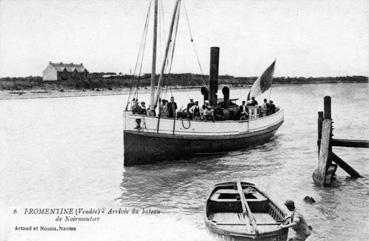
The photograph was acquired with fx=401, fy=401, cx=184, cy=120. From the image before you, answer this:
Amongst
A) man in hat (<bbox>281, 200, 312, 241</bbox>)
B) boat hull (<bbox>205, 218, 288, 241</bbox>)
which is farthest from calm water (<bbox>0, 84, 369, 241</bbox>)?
boat hull (<bbox>205, 218, 288, 241</bbox>)

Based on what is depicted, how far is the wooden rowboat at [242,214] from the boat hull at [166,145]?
6.07m

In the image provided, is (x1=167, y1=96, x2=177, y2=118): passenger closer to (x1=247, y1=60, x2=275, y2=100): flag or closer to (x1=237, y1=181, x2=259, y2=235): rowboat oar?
(x1=237, y1=181, x2=259, y2=235): rowboat oar

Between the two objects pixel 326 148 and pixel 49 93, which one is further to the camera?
pixel 49 93

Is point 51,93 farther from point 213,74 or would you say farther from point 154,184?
point 154,184

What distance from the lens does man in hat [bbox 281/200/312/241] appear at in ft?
29.0

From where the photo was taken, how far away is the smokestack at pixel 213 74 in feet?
70.7

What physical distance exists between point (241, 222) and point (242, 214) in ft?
2.50

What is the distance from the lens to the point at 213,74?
2161cm

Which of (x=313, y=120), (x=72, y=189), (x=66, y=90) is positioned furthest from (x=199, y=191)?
(x=66, y=90)

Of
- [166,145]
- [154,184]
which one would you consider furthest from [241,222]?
[166,145]

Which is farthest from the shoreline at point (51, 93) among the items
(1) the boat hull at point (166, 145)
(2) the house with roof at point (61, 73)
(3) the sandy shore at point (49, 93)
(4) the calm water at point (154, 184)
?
(1) the boat hull at point (166, 145)

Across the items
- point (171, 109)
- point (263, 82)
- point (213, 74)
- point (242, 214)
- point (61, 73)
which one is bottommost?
point (242, 214)

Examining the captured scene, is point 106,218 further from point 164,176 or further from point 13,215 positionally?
point 164,176

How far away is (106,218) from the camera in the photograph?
472 inches
